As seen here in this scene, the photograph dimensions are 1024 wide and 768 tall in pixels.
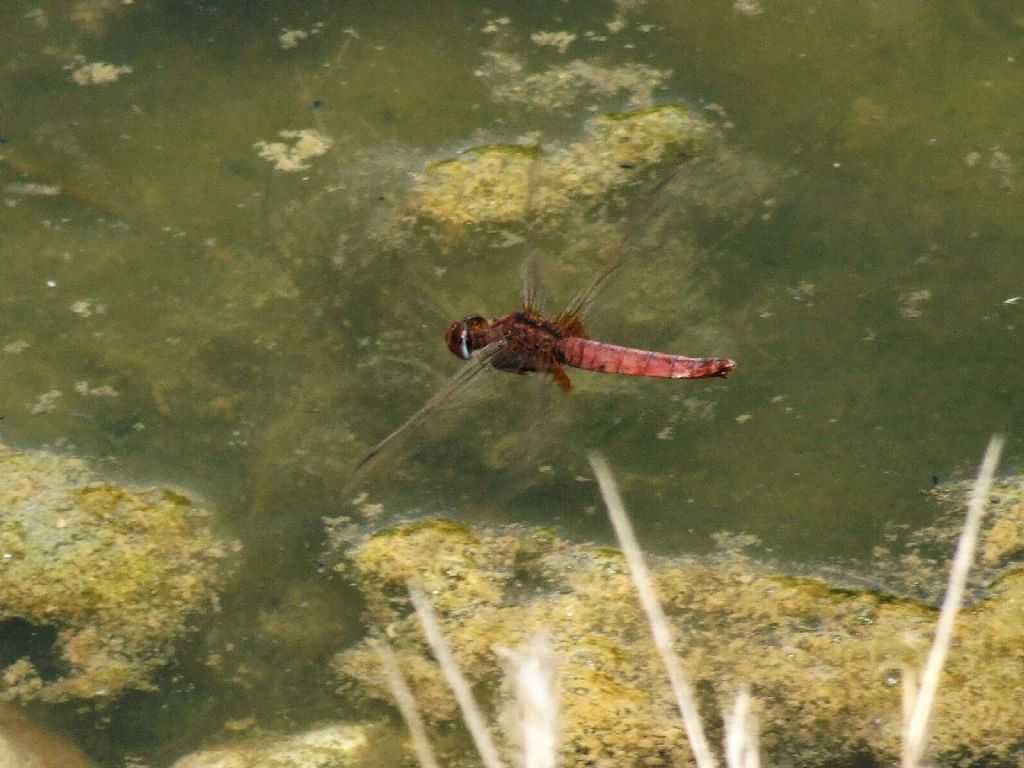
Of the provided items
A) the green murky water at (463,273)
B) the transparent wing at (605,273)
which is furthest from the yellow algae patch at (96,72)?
the transparent wing at (605,273)

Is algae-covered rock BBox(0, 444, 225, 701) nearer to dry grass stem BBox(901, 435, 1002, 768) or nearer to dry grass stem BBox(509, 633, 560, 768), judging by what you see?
dry grass stem BBox(509, 633, 560, 768)

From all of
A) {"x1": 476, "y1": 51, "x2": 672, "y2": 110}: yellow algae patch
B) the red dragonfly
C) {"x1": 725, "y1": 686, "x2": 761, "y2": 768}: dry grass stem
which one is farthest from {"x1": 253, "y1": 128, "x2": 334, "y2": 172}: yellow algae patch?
{"x1": 725, "y1": 686, "x2": 761, "y2": 768}: dry grass stem

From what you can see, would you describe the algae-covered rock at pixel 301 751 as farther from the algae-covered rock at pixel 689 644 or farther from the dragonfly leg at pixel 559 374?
the dragonfly leg at pixel 559 374

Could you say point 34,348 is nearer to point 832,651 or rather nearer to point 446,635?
point 446,635

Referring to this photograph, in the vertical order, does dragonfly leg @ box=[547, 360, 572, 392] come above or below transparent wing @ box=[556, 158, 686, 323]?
below

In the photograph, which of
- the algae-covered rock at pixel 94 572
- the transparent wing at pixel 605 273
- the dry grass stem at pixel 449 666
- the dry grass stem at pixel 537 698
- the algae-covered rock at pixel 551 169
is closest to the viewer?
the dry grass stem at pixel 537 698

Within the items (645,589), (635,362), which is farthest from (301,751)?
(635,362)
